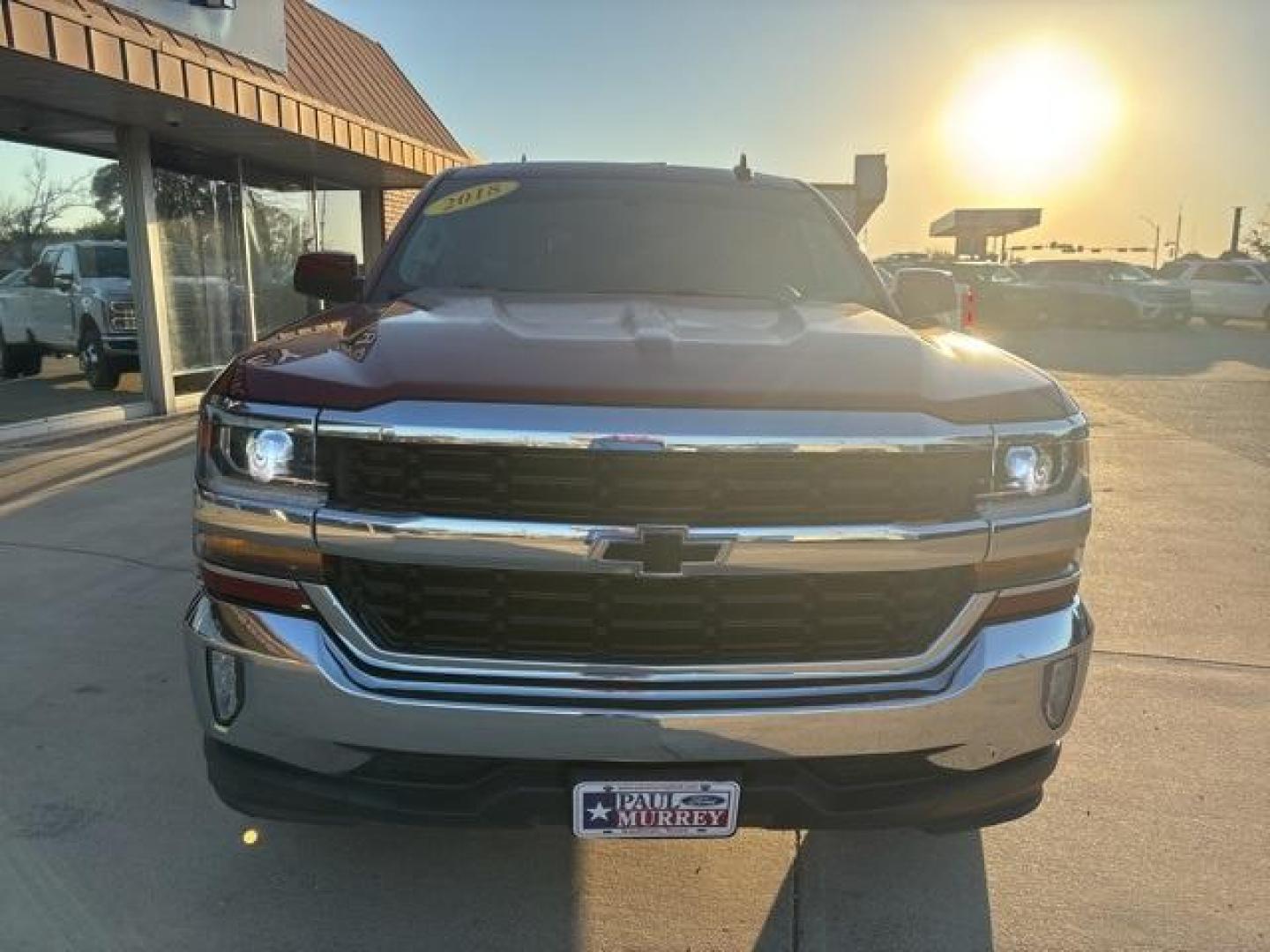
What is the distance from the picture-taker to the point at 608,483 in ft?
6.40

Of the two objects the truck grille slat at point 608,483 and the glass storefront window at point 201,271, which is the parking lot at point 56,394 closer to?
the glass storefront window at point 201,271

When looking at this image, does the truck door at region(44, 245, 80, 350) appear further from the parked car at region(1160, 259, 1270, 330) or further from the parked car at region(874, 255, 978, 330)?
the parked car at region(1160, 259, 1270, 330)

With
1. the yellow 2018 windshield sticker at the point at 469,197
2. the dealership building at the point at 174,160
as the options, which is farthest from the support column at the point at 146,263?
the yellow 2018 windshield sticker at the point at 469,197

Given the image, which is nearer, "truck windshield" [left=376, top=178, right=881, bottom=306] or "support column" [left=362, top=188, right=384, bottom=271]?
"truck windshield" [left=376, top=178, right=881, bottom=306]

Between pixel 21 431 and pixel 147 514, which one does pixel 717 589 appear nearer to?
pixel 147 514

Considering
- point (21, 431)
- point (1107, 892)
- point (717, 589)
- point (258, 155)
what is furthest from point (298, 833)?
point (258, 155)

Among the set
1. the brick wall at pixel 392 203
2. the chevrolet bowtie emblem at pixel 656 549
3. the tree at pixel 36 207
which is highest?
the brick wall at pixel 392 203

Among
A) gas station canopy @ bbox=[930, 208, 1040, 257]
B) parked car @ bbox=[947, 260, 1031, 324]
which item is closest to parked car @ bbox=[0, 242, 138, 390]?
parked car @ bbox=[947, 260, 1031, 324]

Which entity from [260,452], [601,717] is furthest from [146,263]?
[601,717]

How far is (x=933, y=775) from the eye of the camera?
2.11m

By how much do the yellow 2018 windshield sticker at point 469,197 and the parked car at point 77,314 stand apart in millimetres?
7698

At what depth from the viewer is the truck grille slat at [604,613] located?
2010mm

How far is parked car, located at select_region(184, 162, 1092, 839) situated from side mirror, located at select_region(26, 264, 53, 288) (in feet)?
31.0

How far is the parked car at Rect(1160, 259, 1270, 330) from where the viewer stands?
25906mm
